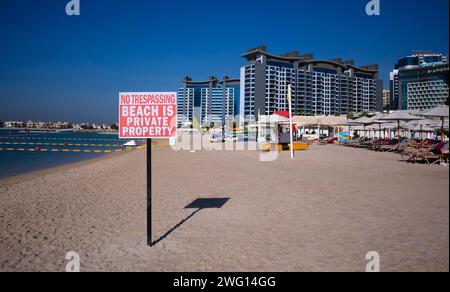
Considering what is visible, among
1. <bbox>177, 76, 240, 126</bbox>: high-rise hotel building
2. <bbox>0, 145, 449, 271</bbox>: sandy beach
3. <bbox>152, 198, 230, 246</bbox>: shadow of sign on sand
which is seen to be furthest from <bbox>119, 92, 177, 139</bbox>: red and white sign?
<bbox>177, 76, 240, 126</bbox>: high-rise hotel building

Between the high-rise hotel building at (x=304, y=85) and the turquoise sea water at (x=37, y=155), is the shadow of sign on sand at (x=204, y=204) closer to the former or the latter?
the turquoise sea water at (x=37, y=155)

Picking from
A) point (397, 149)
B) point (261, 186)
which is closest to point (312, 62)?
point (397, 149)

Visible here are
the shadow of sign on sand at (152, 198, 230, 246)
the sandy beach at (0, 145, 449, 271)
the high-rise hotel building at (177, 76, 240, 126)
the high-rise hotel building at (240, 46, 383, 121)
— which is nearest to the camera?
the sandy beach at (0, 145, 449, 271)

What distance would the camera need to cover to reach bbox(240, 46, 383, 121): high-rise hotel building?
4818 inches

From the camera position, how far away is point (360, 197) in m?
6.78

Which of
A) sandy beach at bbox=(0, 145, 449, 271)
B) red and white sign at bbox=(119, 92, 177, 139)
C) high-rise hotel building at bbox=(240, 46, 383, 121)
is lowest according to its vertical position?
sandy beach at bbox=(0, 145, 449, 271)

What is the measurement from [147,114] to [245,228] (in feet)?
8.43

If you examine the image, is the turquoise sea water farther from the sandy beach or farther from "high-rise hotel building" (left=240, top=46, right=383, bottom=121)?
"high-rise hotel building" (left=240, top=46, right=383, bottom=121)

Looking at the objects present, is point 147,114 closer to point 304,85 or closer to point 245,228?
point 245,228

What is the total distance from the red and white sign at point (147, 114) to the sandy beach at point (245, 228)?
173cm

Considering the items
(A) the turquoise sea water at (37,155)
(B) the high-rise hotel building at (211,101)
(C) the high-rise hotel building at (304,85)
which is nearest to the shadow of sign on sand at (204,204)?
(A) the turquoise sea water at (37,155)

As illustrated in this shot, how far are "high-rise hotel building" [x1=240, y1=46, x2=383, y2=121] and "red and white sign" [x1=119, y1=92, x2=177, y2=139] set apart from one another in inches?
4490

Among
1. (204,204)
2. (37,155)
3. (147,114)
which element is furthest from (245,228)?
(37,155)
